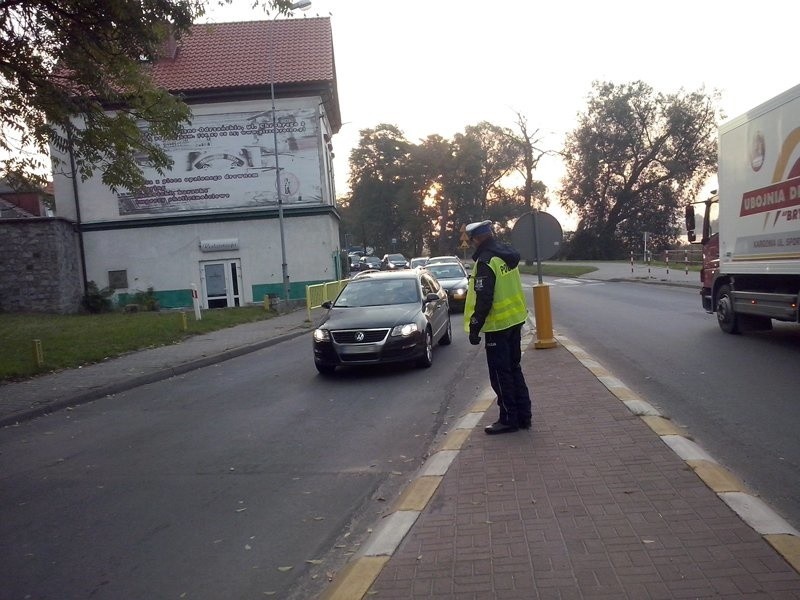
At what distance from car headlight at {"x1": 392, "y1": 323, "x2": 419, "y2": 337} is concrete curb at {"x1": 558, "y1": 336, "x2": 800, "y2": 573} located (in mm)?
4077

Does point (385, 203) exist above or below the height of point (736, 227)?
above

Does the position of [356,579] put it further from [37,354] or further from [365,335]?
[37,354]

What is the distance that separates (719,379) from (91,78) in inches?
388

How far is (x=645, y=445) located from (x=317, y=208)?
81.5 feet

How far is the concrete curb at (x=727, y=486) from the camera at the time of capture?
380 cm

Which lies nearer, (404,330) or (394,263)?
(404,330)

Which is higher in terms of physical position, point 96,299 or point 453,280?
point 96,299

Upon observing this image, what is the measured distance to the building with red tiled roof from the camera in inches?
1158

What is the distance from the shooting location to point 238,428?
26.0 ft

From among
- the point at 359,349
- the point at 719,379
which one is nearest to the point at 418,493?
the point at 719,379

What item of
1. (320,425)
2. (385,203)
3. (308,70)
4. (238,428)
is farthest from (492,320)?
(385,203)

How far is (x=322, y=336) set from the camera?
35.8 feet

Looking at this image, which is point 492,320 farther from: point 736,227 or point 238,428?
point 736,227

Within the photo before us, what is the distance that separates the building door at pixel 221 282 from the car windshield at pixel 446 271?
9917 millimetres
